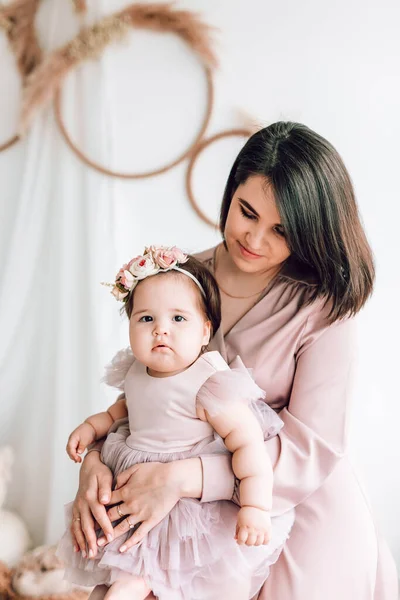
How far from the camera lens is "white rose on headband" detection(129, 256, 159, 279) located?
137 cm

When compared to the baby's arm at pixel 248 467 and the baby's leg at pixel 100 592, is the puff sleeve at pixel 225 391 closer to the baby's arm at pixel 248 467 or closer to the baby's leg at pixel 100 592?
the baby's arm at pixel 248 467

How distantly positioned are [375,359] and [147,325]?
129 cm

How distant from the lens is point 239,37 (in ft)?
8.11

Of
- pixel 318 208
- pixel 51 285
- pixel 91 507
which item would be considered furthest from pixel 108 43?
pixel 91 507

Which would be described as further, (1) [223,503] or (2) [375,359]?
(2) [375,359]

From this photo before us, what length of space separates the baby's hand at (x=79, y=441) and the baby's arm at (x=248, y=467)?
32 centimetres

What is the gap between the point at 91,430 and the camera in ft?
4.92

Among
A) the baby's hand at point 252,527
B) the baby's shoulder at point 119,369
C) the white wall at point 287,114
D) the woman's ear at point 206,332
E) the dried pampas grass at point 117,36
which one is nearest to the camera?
the baby's hand at point 252,527

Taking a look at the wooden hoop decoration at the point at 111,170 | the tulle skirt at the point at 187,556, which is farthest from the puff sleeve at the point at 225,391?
the wooden hoop decoration at the point at 111,170

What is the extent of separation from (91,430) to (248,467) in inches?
16.8

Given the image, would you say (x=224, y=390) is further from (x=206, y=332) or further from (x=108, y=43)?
(x=108, y=43)

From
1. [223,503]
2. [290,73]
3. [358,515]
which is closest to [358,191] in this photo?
[290,73]

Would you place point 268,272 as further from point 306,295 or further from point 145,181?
point 145,181

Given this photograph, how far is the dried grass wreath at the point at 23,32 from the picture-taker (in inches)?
101
